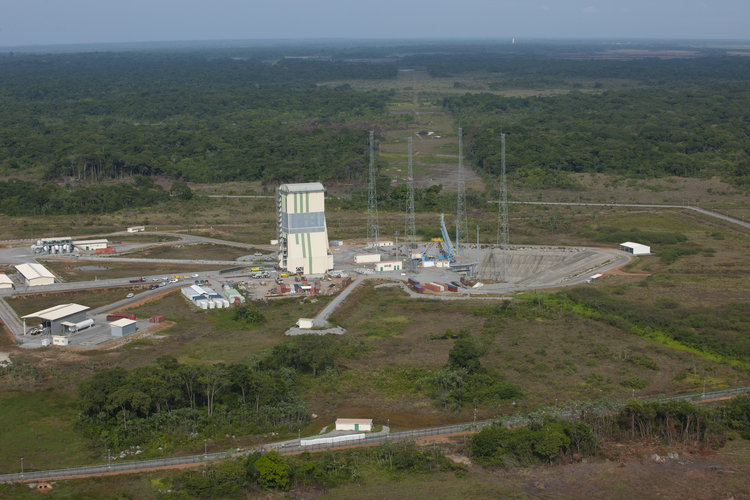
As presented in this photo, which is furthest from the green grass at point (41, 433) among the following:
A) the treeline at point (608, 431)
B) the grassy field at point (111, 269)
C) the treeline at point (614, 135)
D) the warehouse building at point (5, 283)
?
the treeline at point (614, 135)

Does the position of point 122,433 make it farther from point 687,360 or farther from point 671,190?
point 671,190

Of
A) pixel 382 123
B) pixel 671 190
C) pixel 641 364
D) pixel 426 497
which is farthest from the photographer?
pixel 382 123

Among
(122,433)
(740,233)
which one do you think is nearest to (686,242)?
(740,233)

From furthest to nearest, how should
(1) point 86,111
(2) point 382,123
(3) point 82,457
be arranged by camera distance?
(1) point 86,111, (2) point 382,123, (3) point 82,457

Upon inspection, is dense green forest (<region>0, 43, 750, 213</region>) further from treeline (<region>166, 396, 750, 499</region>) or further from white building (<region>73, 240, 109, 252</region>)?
treeline (<region>166, 396, 750, 499</region>)

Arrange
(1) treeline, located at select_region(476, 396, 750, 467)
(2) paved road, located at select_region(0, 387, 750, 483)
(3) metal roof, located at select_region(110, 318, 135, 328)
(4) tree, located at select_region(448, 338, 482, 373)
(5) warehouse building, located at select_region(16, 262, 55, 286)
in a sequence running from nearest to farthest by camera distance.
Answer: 1. (2) paved road, located at select_region(0, 387, 750, 483)
2. (1) treeline, located at select_region(476, 396, 750, 467)
3. (4) tree, located at select_region(448, 338, 482, 373)
4. (3) metal roof, located at select_region(110, 318, 135, 328)
5. (5) warehouse building, located at select_region(16, 262, 55, 286)

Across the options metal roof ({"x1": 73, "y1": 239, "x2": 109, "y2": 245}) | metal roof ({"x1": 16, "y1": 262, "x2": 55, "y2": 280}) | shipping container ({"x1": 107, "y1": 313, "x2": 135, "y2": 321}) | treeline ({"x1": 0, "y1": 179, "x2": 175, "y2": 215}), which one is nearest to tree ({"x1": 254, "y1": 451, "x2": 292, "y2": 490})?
shipping container ({"x1": 107, "y1": 313, "x2": 135, "y2": 321})
